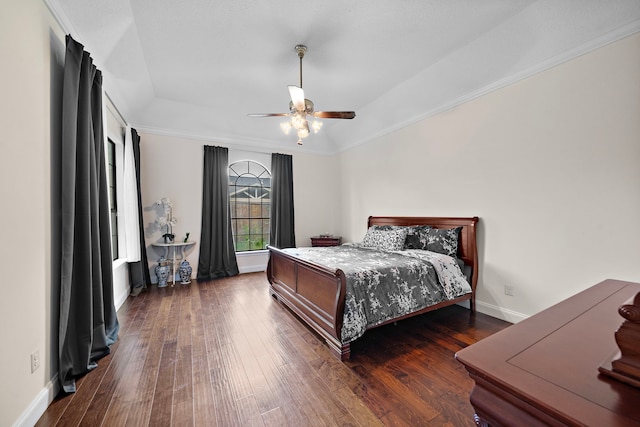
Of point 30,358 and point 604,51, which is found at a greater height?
point 604,51

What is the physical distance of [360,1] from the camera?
2232mm

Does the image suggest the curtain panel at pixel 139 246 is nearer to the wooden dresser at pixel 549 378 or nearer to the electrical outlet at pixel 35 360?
the electrical outlet at pixel 35 360

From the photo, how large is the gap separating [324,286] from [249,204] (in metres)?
3.45

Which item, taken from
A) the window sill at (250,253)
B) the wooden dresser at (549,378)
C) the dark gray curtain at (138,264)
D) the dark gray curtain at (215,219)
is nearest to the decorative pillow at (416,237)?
the wooden dresser at (549,378)

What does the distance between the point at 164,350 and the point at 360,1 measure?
352 centimetres

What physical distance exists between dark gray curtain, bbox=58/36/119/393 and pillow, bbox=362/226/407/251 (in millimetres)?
3144

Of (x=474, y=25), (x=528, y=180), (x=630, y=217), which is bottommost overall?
(x=630, y=217)

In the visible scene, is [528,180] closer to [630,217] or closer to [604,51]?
[630,217]

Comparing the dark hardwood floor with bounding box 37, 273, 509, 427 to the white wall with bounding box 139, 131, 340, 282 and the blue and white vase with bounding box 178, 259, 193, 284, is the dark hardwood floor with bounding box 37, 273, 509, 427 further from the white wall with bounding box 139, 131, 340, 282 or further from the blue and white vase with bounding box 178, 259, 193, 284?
the white wall with bounding box 139, 131, 340, 282

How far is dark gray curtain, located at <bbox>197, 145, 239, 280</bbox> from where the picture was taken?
15.5 feet

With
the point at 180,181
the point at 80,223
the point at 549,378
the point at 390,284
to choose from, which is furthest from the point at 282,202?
the point at 549,378

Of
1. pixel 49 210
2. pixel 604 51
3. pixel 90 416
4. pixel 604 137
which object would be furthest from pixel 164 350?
pixel 604 51

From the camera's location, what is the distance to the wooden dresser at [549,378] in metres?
0.56

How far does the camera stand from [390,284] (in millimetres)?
2488
